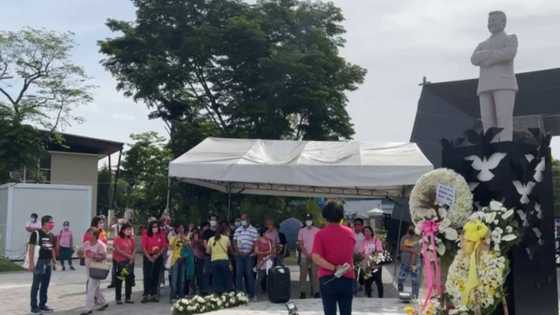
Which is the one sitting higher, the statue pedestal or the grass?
the statue pedestal

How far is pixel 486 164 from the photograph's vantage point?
19.8 feet

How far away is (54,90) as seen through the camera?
29594 mm

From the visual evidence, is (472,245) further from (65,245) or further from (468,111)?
(468,111)

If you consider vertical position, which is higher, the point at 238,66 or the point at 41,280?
the point at 238,66

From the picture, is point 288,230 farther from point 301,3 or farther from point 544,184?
point 544,184

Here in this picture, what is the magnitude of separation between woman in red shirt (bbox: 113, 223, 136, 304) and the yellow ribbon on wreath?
851 cm

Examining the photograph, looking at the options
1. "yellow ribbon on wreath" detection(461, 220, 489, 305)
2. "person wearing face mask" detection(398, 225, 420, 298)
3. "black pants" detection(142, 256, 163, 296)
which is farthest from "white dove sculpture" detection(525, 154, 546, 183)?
"black pants" detection(142, 256, 163, 296)

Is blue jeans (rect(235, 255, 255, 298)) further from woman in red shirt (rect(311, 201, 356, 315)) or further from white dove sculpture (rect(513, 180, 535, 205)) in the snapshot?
white dove sculpture (rect(513, 180, 535, 205))

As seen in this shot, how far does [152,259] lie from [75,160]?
21.8 metres

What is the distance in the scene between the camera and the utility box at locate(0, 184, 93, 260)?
22656 millimetres

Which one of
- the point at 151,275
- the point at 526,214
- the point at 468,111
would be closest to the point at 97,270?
the point at 151,275

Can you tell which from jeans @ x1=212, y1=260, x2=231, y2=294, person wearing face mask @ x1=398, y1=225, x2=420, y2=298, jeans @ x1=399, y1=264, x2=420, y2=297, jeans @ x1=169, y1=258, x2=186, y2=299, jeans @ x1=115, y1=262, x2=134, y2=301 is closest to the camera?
jeans @ x1=399, y1=264, x2=420, y2=297

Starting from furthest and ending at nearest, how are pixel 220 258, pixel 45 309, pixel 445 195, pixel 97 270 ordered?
pixel 220 258, pixel 45 309, pixel 97 270, pixel 445 195

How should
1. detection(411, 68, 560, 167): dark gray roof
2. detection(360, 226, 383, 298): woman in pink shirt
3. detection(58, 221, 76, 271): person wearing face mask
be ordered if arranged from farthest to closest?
1. detection(411, 68, 560, 167): dark gray roof
2. detection(58, 221, 76, 271): person wearing face mask
3. detection(360, 226, 383, 298): woman in pink shirt
